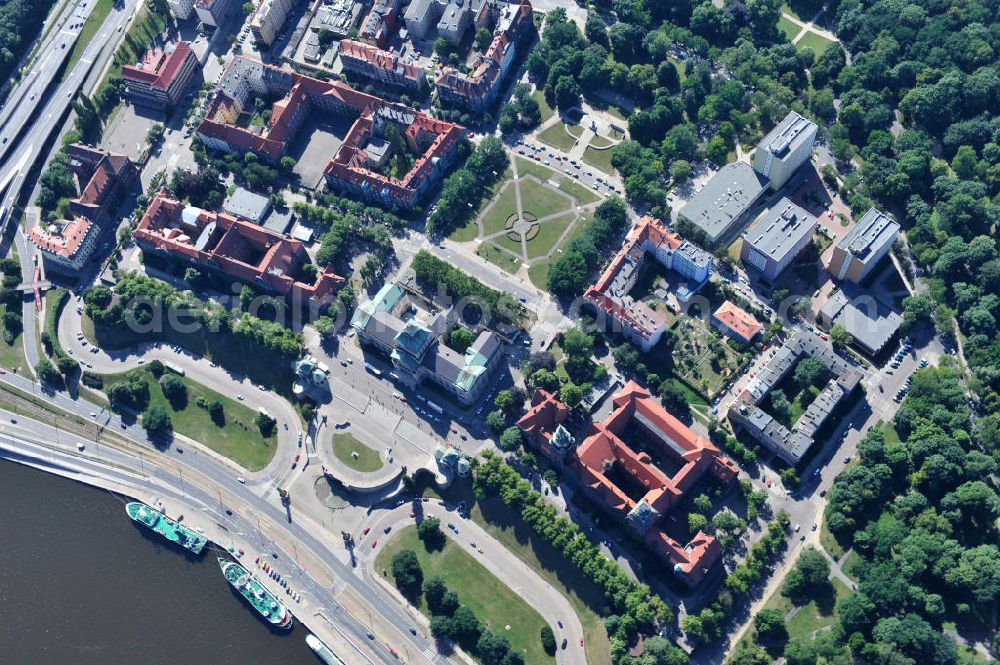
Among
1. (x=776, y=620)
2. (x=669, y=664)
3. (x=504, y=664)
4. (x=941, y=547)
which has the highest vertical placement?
(x=941, y=547)

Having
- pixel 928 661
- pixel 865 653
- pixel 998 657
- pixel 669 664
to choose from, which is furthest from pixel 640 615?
pixel 998 657

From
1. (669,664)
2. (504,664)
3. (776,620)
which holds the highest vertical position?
(776,620)

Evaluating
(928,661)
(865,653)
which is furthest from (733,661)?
(928,661)

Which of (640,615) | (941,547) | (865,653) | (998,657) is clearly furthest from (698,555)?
(998,657)

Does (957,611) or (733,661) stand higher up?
(957,611)

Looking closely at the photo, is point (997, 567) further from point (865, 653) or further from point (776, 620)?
point (776, 620)

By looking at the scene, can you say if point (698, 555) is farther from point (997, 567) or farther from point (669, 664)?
point (997, 567)

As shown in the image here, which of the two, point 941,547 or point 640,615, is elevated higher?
point 941,547

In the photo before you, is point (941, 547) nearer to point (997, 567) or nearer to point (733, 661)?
point (997, 567)
